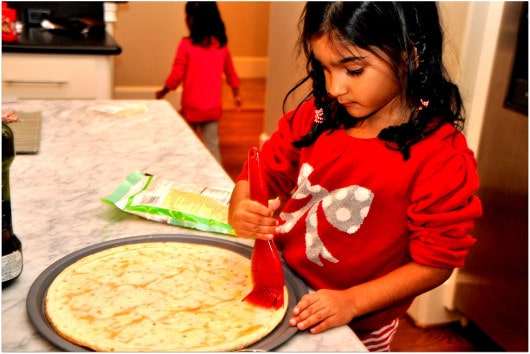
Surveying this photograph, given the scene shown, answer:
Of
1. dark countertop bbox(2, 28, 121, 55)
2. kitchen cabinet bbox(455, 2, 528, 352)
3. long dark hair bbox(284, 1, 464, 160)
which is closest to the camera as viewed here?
long dark hair bbox(284, 1, 464, 160)

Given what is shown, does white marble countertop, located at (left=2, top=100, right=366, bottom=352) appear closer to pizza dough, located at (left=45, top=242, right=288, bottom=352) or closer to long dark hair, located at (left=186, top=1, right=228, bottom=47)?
pizza dough, located at (left=45, top=242, right=288, bottom=352)

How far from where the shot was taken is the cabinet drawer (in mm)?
2436

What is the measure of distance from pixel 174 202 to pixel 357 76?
40 cm

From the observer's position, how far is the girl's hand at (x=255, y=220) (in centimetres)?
84

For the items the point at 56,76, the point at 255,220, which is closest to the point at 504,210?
the point at 255,220

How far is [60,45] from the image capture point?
97.1 inches

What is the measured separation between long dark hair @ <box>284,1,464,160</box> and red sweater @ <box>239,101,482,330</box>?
0.9 inches

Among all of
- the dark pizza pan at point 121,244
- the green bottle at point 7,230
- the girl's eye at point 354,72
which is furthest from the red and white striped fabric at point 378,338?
the green bottle at point 7,230

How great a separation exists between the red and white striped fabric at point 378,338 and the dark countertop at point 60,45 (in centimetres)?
184

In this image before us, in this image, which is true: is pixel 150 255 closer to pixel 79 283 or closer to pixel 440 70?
pixel 79 283

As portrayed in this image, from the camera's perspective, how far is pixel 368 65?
0.84 metres

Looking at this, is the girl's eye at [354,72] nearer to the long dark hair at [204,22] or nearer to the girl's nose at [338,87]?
the girl's nose at [338,87]

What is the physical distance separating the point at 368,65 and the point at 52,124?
3.26 feet

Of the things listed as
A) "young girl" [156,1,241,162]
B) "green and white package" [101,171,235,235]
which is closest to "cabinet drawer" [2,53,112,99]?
"young girl" [156,1,241,162]
